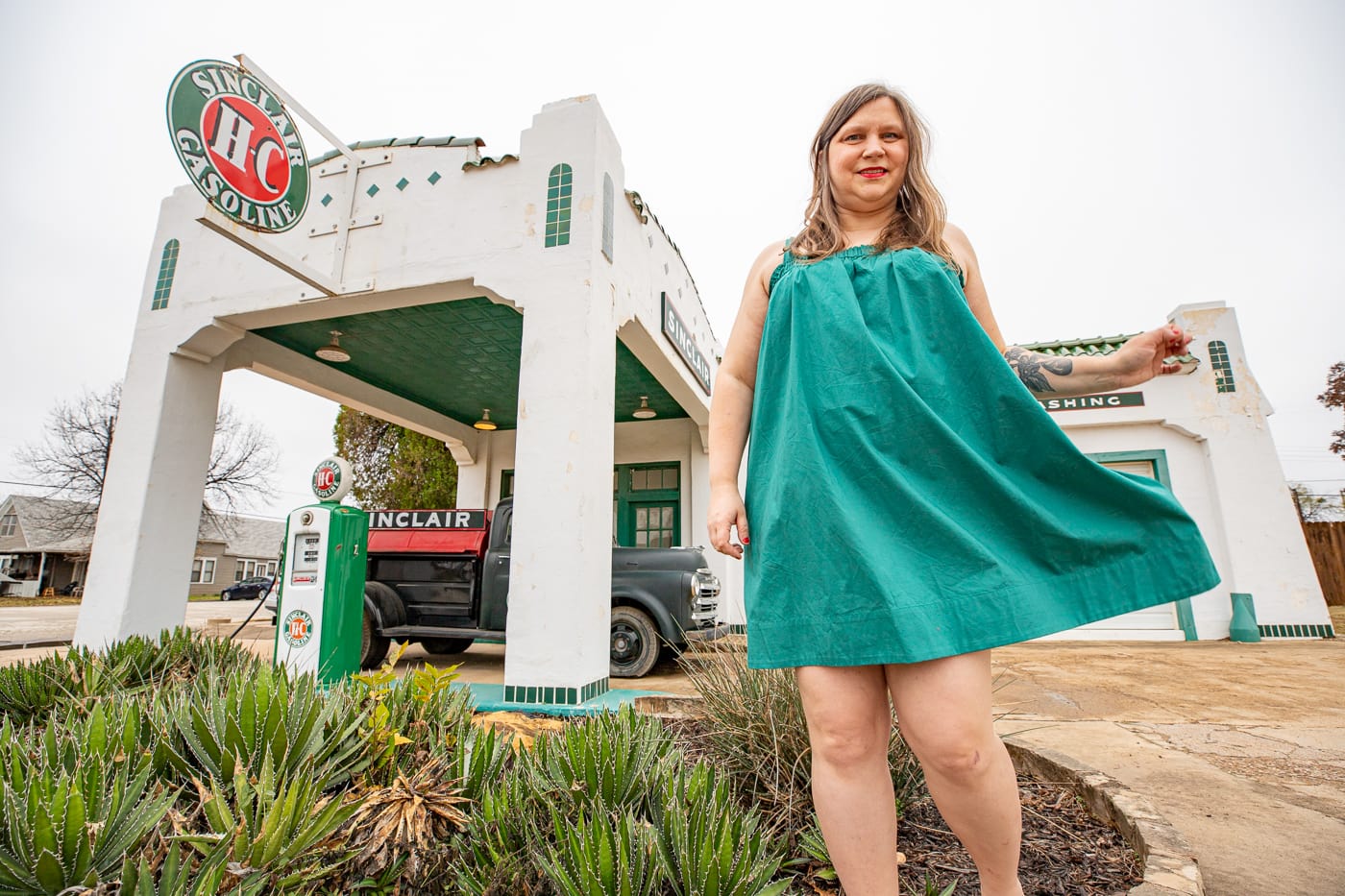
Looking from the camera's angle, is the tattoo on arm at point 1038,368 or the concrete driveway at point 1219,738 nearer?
the tattoo on arm at point 1038,368

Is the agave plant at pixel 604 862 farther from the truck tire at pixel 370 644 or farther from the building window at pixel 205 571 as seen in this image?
the building window at pixel 205 571

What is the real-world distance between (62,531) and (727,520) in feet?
152

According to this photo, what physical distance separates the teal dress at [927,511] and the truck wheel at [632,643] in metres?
4.42

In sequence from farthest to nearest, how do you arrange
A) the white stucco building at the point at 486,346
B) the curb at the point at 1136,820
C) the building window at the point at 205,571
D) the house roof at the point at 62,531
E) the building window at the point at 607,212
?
the building window at the point at 205,571 < the house roof at the point at 62,531 < the building window at the point at 607,212 < the white stucco building at the point at 486,346 < the curb at the point at 1136,820

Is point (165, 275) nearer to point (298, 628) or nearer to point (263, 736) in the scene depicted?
point (298, 628)

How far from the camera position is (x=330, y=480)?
427cm

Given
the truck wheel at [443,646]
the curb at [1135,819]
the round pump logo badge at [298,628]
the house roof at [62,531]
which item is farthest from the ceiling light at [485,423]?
the house roof at [62,531]

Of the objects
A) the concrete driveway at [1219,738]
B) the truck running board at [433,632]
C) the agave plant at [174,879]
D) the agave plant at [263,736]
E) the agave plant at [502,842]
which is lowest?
the concrete driveway at [1219,738]

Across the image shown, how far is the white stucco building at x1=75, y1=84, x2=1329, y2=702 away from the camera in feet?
13.3

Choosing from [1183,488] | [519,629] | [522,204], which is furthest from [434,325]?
[1183,488]

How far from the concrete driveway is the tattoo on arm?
1260 millimetres

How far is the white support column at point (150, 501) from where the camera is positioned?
4902mm

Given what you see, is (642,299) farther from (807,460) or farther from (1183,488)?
(1183,488)

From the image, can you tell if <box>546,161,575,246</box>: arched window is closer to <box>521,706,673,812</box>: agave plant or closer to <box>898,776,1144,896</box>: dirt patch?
<box>521,706,673,812</box>: agave plant
